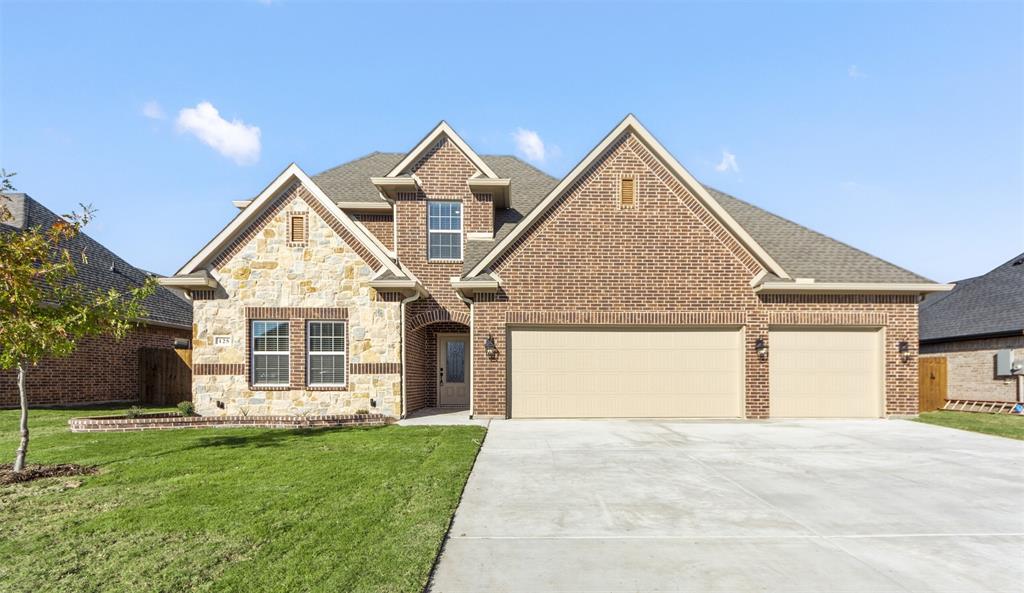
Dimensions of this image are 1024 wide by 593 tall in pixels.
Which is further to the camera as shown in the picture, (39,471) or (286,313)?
(286,313)

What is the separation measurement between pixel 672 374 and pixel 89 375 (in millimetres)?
18940

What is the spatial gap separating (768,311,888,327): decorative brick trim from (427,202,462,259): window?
9.30m

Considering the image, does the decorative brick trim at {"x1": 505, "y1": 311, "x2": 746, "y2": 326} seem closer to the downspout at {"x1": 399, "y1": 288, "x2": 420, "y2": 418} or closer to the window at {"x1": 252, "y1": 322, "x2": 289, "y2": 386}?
the downspout at {"x1": 399, "y1": 288, "x2": 420, "y2": 418}

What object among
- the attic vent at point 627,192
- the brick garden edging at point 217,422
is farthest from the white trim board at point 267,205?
the attic vent at point 627,192

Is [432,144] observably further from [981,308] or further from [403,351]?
[981,308]

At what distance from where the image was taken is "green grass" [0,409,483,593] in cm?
450

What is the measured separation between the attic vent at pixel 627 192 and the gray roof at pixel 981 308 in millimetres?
15253

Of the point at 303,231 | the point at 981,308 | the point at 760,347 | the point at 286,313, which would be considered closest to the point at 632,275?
the point at 760,347

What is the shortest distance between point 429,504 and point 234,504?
2.35 meters

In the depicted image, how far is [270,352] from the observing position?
47.4 ft

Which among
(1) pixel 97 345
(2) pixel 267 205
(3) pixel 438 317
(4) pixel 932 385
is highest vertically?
(2) pixel 267 205

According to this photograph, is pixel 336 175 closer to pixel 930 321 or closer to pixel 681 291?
pixel 681 291

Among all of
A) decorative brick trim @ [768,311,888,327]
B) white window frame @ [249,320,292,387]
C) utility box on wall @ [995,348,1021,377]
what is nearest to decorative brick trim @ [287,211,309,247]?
white window frame @ [249,320,292,387]

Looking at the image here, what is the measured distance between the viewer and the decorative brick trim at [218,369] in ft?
46.8
